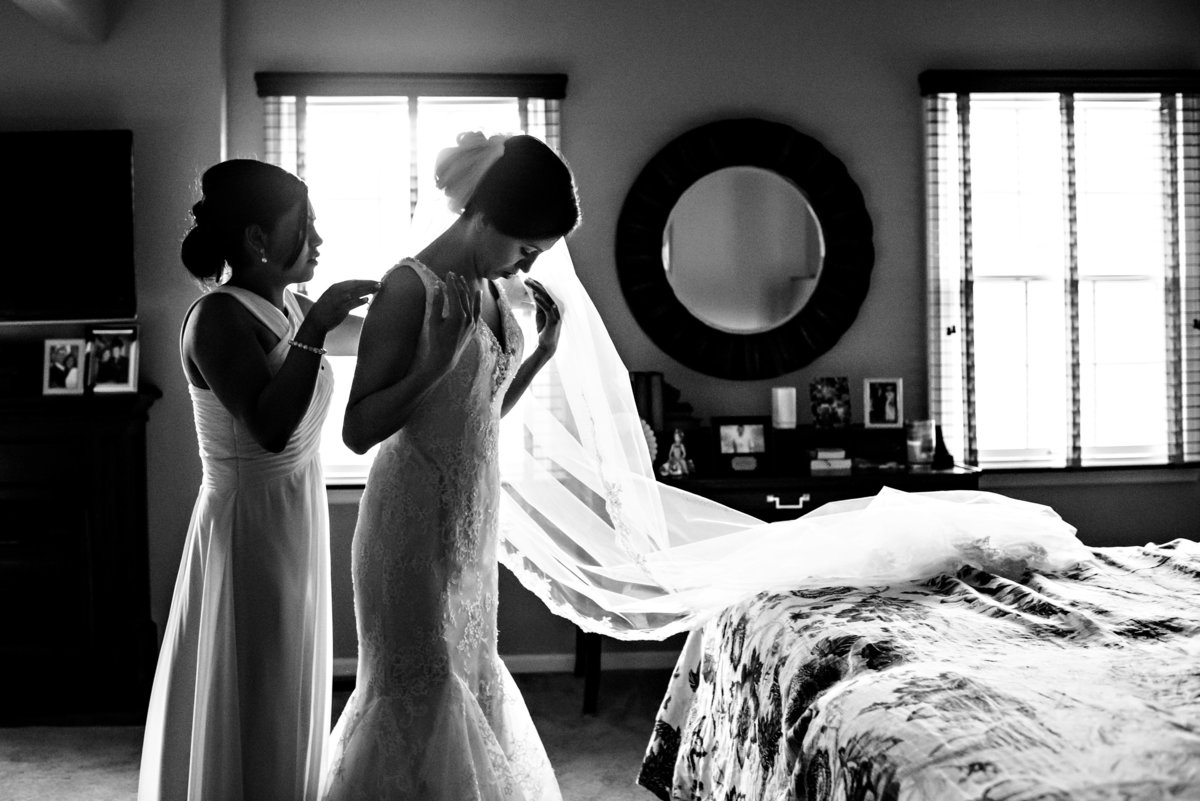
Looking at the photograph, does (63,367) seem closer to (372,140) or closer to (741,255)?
(372,140)

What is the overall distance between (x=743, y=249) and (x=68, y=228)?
9.63 feet

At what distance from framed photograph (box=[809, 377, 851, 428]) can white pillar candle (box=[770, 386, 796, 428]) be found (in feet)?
0.41

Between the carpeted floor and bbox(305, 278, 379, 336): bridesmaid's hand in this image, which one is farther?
the carpeted floor

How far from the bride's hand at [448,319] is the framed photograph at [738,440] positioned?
268cm

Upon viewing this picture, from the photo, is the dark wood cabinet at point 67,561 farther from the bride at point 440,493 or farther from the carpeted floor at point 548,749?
the bride at point 440,493

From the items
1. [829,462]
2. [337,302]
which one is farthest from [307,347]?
[829,462]

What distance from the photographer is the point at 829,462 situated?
4215 mm

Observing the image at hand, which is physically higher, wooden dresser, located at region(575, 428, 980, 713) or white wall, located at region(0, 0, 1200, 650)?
white wall, located at region(0, 0, 1200, 650)

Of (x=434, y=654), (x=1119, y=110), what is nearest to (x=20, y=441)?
(x=434, y=654)

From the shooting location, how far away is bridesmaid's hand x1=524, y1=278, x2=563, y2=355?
2.24 meters

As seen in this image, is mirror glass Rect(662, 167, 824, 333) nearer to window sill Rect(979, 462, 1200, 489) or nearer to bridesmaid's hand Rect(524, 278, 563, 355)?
window sill Rect(979, 462, 1200, 489)

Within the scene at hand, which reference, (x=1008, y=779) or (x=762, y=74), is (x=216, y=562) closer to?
(x=1008, y=779)

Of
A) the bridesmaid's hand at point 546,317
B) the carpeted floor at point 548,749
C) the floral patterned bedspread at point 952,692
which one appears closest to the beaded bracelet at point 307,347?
the bridesmaid's hand at point 546,317

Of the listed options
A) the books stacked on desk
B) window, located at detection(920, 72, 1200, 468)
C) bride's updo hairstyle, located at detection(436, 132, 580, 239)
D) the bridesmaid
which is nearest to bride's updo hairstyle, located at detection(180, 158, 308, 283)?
the bridesmaid
